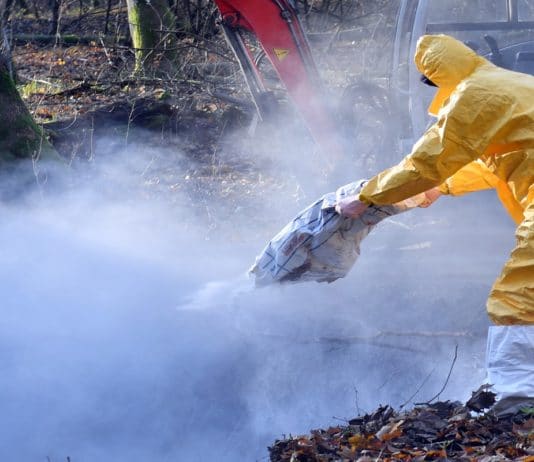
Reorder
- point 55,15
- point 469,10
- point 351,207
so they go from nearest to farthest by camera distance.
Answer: point 351,207
point 469,10
point 55,15

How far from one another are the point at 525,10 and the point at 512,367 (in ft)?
13.7

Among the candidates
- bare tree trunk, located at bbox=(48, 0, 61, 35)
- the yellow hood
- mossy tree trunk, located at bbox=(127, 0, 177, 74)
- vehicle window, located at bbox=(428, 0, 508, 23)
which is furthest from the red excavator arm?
bare tree trunk, located at bbox=(48, 0, 61, 35)

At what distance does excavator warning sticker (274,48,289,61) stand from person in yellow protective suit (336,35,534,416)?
3205mm

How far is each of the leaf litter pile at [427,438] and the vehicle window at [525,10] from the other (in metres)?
4.23

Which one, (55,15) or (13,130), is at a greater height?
(13,130)

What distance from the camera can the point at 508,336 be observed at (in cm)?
412

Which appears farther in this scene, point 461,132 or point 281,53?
point 281,53

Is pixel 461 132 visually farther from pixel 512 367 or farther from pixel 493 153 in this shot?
pixel 512 367

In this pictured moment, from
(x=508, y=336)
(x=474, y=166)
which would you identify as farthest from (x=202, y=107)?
(x=508, y=336)

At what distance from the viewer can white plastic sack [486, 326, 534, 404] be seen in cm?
407

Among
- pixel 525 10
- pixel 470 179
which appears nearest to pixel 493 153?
pixel 470 179

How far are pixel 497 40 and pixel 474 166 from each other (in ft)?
9.95

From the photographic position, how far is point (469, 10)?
7.35m

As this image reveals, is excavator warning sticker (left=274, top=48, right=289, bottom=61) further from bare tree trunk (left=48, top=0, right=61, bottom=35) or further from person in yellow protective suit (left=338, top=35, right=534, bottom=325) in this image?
bare tree trunk (left=48, top=0, right=61, bottom=35)
